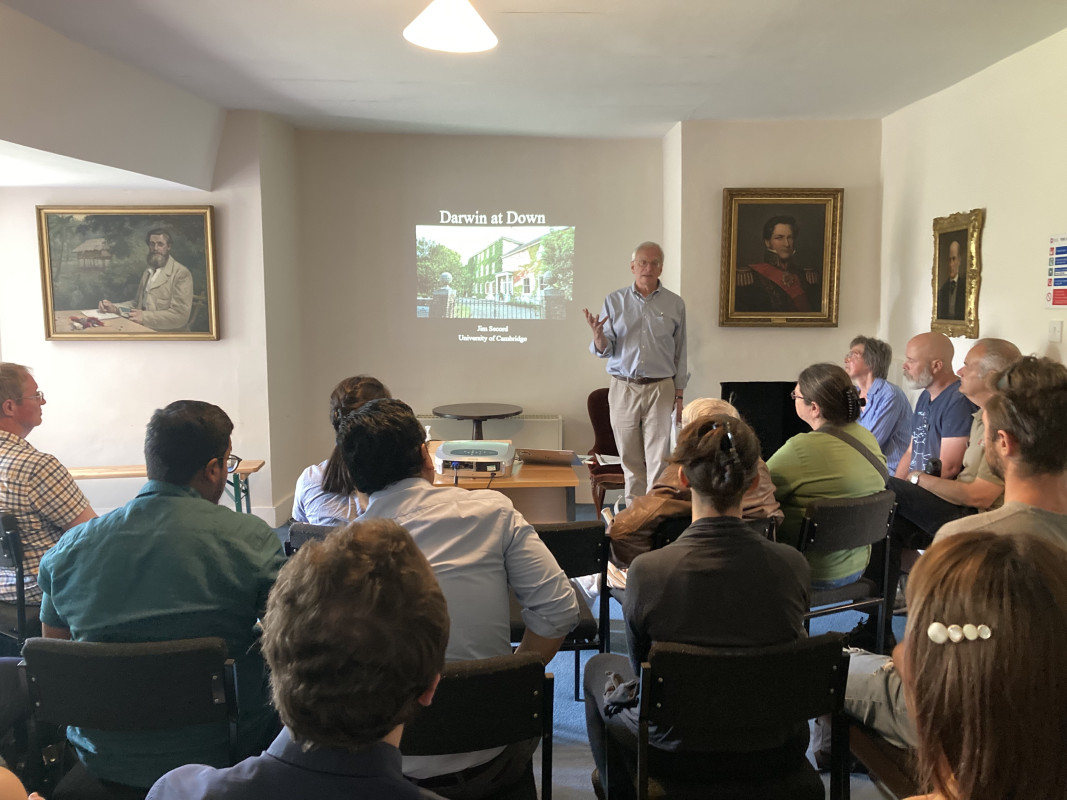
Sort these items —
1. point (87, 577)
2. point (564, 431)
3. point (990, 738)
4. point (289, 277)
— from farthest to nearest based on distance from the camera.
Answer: point (564, 431) → point (289, 277) → point (87, 577) → point (990, 738)

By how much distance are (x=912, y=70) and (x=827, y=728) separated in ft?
11.5

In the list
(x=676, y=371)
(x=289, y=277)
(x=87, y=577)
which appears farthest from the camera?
(x=289, y=277)

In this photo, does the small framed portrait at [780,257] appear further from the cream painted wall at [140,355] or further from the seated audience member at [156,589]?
the seated audience member at [156,589]

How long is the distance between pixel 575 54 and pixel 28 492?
3073 millimetres

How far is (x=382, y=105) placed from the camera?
4852 mm

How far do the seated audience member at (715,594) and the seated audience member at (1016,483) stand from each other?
0.68ft

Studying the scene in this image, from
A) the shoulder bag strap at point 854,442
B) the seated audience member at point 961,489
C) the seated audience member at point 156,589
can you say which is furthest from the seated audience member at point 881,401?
the seated audience member at point 156,589

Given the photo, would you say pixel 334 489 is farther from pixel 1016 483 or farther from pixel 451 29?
pixel 1016 483

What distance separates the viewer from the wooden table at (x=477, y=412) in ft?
17.5

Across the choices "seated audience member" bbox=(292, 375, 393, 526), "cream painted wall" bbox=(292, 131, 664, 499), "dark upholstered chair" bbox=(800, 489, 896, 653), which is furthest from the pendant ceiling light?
"cream painted wall" bbox=(292, 131, 664, 499)

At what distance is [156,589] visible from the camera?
1589 millimetres

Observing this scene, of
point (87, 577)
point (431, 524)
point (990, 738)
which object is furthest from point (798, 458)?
point (87, 577)

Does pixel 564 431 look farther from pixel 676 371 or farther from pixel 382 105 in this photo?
pixel 382 105

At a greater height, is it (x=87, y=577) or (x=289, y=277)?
(x=289, y=277)
